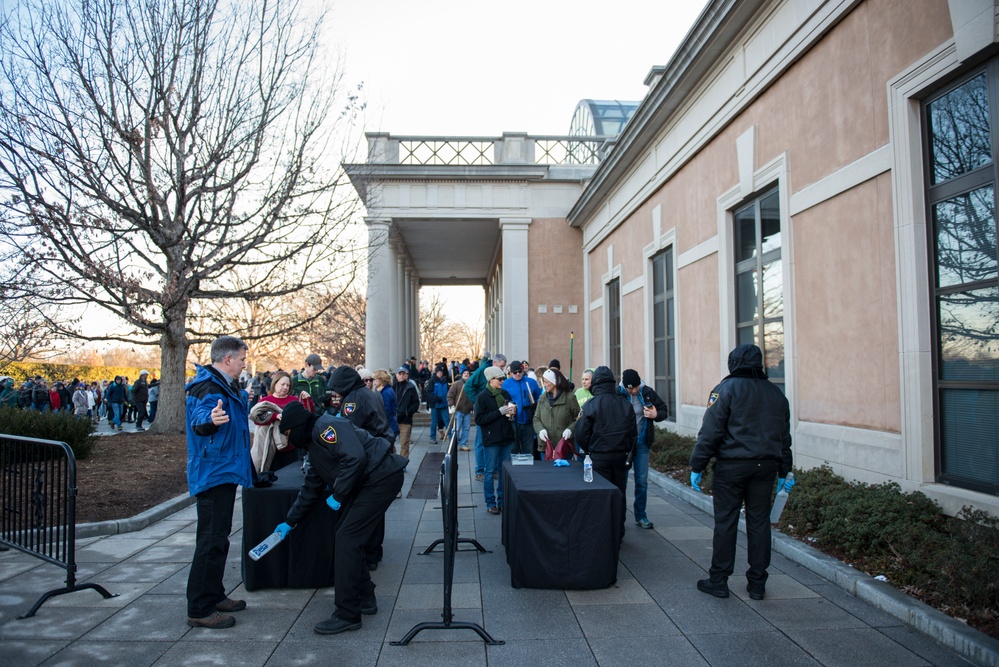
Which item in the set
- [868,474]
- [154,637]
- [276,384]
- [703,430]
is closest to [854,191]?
[868,474]

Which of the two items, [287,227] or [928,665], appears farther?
[287,227]

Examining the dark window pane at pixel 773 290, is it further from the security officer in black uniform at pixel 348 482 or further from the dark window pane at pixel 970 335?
the security officer in black uniform at pixel 348 482

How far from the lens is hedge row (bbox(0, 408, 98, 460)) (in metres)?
10.7

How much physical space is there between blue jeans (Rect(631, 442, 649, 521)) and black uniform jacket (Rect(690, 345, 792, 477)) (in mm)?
2384

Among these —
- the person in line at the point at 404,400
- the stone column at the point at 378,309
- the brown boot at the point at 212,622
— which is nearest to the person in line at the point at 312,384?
the person in line at the point at 404,400

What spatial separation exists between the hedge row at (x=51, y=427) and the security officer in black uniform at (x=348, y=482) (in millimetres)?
7819

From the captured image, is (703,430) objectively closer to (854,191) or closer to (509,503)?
(509,503)

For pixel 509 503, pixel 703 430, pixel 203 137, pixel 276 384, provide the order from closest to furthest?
pixel 703 430, pixel 509 503, pixel 276 384, pixel 203 137

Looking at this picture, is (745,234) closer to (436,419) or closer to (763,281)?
(763,281)

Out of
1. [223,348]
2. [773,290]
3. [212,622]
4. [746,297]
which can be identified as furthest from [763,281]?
[212,622]

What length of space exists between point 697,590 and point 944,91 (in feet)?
16.9

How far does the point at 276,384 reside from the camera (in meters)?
7.81

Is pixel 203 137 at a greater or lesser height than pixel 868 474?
greater

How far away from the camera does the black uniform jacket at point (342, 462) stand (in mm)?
4719
